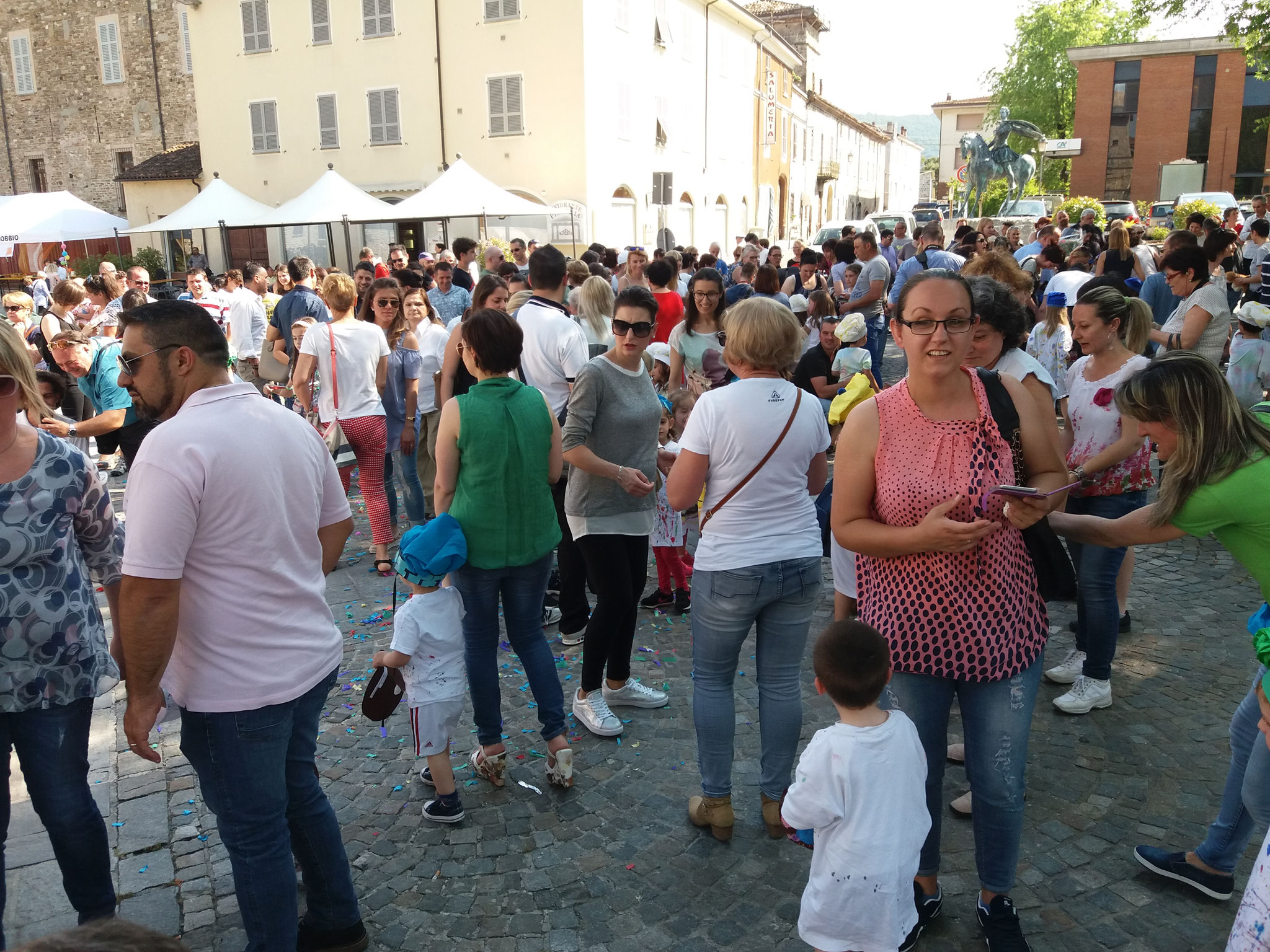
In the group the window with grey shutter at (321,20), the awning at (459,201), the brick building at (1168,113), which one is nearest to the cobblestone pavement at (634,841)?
the awning at (459,201)

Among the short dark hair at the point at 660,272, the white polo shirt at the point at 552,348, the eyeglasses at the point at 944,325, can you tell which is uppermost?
the short dark hair at the point at 660,272

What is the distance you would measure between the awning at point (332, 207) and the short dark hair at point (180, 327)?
623 inches

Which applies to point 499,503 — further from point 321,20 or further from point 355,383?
point 321,20

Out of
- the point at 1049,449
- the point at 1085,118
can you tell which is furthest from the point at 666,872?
the point at 1085,118

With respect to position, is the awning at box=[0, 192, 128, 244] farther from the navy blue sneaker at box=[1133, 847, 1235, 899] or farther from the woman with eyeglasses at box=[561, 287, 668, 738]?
the navy blue sneaker at box=[1133, 847, 1235, 899]

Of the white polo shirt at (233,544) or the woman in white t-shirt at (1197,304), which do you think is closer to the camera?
the white polo shirt at (233,544)

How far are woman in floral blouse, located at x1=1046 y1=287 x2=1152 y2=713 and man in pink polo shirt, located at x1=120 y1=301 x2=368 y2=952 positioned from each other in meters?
3.12

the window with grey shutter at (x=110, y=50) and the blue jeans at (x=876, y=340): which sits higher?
the window with grey shutter at (x=110, y=50)

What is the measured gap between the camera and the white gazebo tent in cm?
1728

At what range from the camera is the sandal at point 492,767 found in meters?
3.70

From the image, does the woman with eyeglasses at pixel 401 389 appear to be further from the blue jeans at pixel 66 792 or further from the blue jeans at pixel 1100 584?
the blue jeans at pixel 1100 584

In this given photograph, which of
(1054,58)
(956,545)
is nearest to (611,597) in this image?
(956,545)

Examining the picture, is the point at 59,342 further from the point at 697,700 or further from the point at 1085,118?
the point at 1085,118

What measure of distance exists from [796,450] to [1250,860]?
216 centimetres
